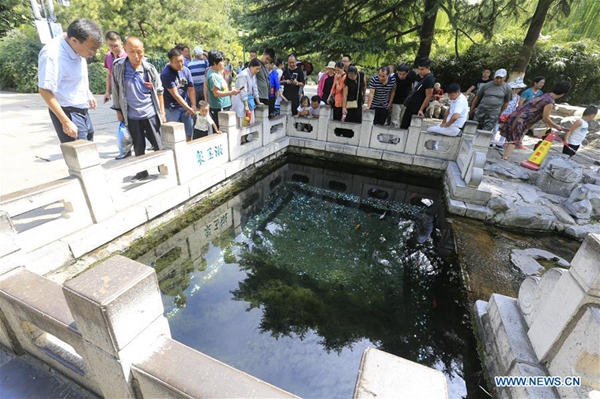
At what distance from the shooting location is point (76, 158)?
3.09 meters

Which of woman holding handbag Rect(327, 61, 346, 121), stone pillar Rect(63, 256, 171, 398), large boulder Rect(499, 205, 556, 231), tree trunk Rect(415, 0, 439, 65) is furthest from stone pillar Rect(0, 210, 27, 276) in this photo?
tree trunk Rect(415, 0, 439, 65)

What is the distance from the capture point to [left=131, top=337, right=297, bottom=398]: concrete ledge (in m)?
1.30

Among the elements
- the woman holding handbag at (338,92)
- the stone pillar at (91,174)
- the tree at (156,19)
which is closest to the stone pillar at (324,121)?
the woman holding handbag at (338,92)

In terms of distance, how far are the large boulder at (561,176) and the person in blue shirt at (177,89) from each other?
638 centimetres

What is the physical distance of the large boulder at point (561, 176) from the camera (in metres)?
5.23

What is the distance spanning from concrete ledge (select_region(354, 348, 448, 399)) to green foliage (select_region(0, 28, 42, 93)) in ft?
54.5

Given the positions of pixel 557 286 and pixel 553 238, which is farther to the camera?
pixel 553 238

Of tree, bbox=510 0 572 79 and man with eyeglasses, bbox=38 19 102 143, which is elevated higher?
tree, bbox=510 0 572 79

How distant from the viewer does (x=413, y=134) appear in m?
6.42

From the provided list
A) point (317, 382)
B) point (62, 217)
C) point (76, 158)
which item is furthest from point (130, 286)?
point (62, 217)

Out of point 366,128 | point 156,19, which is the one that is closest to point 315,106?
point 366,128

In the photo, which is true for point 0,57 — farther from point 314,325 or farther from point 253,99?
point 314,325

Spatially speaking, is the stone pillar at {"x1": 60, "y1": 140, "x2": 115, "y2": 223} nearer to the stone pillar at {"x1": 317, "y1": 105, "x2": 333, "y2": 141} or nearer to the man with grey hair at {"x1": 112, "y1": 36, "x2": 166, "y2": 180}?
the man with grey hair at {"x1": 112, "y1": 36, "x2": 166, "y2": 180}

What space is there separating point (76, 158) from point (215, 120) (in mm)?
3172
